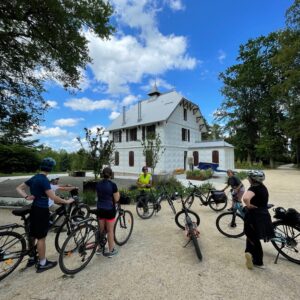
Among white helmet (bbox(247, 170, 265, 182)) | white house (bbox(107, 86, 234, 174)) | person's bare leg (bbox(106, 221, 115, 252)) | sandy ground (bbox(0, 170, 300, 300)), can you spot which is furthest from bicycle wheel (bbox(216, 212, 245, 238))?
white house (bbox(107, 86, 234, 174))

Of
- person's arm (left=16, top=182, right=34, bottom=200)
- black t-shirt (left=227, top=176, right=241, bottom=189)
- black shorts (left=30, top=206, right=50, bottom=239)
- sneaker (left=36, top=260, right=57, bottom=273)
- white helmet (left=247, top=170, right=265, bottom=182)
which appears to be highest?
white helmet (left=247, top=170, right=265, bottom=182)

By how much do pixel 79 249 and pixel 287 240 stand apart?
3797mm

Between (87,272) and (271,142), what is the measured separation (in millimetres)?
34267

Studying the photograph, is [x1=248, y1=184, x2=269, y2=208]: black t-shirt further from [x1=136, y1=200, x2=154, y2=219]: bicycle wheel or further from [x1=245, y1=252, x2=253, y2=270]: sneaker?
[x1=136, y1=200, x2=154, y2=219]: bicycle wheel

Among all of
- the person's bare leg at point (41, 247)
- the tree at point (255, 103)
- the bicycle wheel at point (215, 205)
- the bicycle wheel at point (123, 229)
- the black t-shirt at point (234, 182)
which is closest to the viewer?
the person's bare leg at point (41, 247)

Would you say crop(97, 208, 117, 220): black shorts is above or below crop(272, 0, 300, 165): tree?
below

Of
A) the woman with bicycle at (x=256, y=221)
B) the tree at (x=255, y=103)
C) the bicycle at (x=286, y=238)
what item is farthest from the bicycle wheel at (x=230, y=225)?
the tree at (x=255, y=103)

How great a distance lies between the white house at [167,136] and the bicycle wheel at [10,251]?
18.6m

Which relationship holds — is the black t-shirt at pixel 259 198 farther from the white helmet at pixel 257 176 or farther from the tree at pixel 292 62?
the tree at pixel 292 62

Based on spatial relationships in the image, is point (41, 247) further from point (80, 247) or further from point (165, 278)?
point (165, 278)

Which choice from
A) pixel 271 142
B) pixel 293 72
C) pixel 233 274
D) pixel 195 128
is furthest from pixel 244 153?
pixel 233 274

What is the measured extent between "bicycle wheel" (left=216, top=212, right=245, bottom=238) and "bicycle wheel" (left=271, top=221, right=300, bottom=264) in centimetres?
110

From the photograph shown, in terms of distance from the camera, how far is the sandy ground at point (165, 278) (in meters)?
2.86

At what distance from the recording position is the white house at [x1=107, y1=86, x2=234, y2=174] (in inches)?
904
